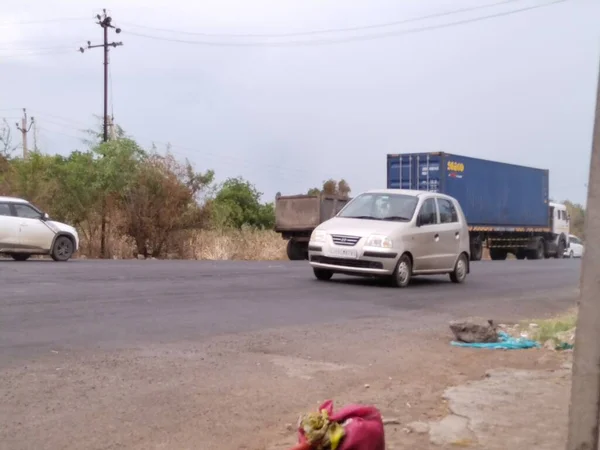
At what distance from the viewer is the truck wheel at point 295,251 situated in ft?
95.6

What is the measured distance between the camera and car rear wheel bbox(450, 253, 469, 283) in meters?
17.0

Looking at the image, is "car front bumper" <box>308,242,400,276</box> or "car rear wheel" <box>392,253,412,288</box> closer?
"car front bumper" <box>308,242,400,276</box>

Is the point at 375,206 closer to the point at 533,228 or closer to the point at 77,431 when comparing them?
the point at 77,431

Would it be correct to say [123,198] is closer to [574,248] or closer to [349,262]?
[349,262]

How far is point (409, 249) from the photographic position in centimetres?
1493

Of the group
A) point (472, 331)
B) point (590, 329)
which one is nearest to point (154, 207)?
point (472, 331)

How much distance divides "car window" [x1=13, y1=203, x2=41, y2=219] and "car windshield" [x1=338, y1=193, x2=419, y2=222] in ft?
29.6

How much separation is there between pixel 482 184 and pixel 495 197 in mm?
1532

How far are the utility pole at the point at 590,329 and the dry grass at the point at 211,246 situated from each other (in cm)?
2577

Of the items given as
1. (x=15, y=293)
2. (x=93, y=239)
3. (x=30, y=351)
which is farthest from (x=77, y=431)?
(x=93, y=239)

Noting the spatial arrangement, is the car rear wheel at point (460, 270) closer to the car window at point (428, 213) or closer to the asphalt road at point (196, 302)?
the asphalt road at point (196, 302)

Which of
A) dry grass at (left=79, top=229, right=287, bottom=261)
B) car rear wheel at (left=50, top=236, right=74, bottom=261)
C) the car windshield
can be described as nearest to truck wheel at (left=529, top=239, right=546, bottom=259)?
dry grass at (left=79, top=229, right=287, bottom=261)

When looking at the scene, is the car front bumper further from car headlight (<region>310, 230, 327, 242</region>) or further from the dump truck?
the dump truck

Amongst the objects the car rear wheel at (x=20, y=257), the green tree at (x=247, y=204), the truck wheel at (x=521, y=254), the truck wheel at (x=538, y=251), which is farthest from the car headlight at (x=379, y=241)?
the green tree at (x=247, y=204)
